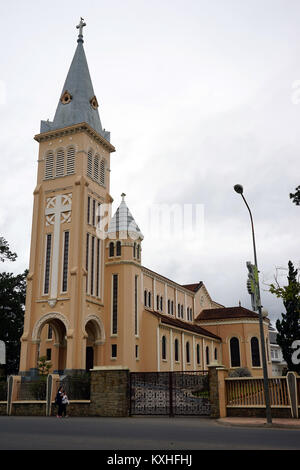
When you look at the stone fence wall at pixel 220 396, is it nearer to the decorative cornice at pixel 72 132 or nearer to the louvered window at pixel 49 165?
the louvered window at pixel 49 165

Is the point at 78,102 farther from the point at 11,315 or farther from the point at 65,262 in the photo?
the point at 11,315

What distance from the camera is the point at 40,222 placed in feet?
142

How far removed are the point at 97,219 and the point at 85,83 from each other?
597 inches

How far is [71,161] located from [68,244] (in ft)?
26.9

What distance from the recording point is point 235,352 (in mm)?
55938

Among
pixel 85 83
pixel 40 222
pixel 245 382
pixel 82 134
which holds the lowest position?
pixel 245 382

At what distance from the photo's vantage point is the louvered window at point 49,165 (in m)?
44.8

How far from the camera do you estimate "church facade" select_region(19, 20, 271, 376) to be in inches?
1578

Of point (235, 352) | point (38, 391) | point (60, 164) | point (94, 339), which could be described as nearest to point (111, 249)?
point (94, 339)

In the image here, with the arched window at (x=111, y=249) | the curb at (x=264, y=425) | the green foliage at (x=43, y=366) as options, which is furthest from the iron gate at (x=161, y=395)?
the arched window at (x=111, y=249)

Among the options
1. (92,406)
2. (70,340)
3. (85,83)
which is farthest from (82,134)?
(92,406)

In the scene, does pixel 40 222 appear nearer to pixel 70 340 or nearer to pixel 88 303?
pixel 88 303

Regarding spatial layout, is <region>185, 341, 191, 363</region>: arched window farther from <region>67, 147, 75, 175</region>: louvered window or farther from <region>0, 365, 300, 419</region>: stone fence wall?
<region>0, 365, 300, 419</region>: stone fence wall

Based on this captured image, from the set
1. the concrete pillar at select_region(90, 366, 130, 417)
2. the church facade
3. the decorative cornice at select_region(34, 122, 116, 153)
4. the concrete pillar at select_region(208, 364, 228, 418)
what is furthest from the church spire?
the concrete pillar at select_region(208, 364, 228, 418)
